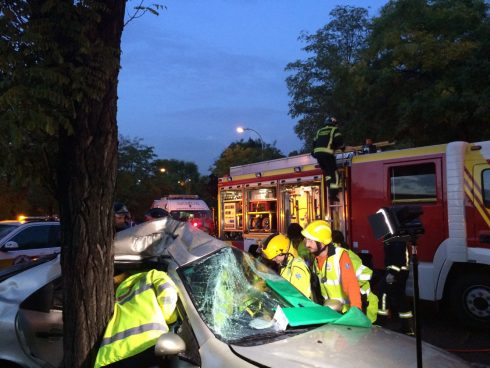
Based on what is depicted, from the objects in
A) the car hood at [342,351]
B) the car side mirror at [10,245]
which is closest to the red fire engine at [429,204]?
the car hood at [342,351]

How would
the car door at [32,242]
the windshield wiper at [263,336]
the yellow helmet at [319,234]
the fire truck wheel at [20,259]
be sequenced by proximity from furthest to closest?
the car door at [32,242] < the fire truck wheel at [20,259] < the yellow helmet at [319,234] < the windshield wiper at [263,336]

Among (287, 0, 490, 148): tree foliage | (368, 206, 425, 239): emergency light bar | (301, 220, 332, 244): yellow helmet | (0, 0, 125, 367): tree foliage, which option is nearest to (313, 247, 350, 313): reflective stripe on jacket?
(301, 220, 332, 244): yellow helmet

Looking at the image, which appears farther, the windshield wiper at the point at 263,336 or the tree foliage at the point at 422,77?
the tree foliage at the point at 422,77

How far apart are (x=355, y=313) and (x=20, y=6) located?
2941 millimetres

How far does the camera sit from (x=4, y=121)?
2861 mm

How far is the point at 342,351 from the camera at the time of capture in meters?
2.68

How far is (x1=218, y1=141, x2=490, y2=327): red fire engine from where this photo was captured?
6961 mm


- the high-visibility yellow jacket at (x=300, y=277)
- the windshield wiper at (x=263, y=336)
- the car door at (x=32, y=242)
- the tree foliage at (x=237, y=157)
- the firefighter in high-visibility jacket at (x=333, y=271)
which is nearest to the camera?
the windshield wiper at (x=263, y=336)

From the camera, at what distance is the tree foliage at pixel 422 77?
1352 cm

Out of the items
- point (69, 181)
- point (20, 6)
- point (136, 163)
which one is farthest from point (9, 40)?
point (136, 163)

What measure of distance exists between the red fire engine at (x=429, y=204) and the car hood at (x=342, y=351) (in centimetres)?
446

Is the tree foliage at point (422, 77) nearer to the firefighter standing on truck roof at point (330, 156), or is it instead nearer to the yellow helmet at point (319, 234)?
the firefighter standing on truck roof at point (330, 156)

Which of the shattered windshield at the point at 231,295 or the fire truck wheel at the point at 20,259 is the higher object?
the shattered windshield at the point at 231,295

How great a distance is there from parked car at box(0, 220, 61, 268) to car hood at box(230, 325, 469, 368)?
23.0 feet
